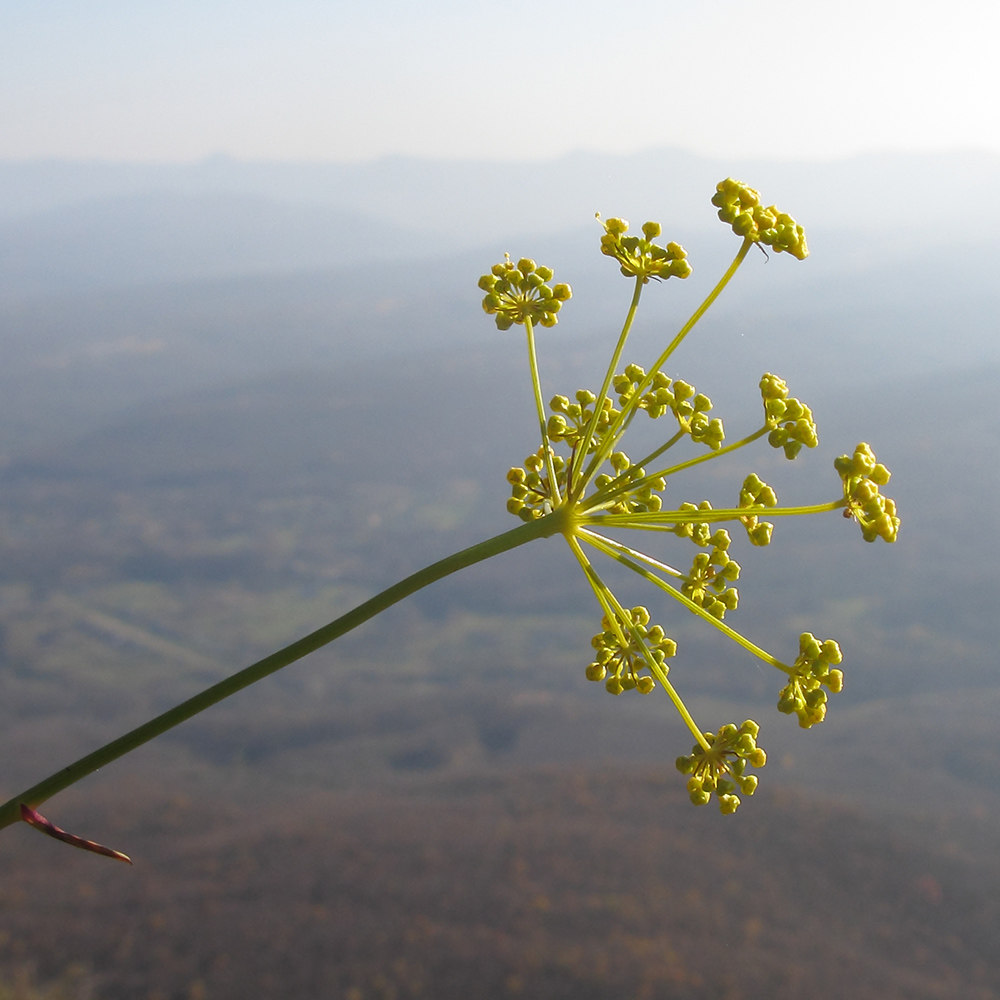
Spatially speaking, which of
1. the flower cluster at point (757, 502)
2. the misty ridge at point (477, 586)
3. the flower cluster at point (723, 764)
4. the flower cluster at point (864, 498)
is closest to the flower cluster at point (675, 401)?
the flower cluster at point (757, 502)

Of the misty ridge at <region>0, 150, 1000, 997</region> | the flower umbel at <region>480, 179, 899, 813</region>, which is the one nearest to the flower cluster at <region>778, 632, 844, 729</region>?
the flower umbel at <region>480, 179, 899, 813</region>

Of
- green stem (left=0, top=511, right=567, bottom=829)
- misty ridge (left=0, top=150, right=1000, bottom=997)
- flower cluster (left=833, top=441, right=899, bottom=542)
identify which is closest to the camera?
green stem (left=0, top=511, right=567, bottom=829)

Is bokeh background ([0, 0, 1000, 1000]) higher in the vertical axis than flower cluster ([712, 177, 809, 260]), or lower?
lower

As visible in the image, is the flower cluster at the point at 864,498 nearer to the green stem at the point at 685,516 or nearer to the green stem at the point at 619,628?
the green stem at the point at 685,516

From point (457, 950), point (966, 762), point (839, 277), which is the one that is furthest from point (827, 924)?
point (839, 277)

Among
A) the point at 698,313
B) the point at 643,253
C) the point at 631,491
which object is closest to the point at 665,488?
the point at 631,491

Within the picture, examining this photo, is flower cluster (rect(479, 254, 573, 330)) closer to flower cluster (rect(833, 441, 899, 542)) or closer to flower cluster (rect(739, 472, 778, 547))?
flower cluster (rect(739, 472, 778, 547))

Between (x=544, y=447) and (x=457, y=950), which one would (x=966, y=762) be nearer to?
(x=457, y=950)
